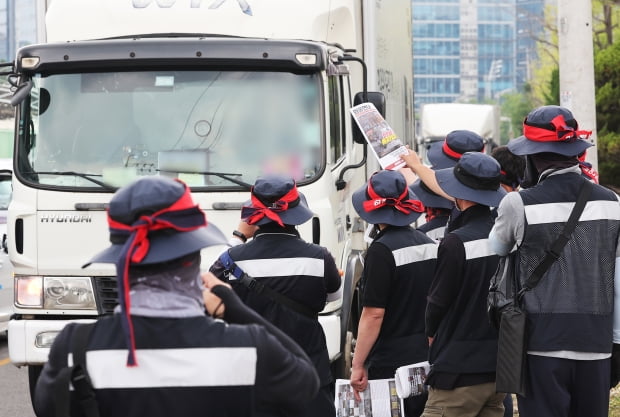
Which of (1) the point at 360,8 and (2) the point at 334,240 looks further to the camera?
(1) the point at 360,8

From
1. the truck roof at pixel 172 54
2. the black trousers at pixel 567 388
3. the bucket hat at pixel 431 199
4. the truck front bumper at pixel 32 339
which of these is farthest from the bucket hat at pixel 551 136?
the truck front bumper at pixel 32 339

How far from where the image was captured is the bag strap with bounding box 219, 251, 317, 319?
5305mm

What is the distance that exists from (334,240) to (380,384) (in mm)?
1744

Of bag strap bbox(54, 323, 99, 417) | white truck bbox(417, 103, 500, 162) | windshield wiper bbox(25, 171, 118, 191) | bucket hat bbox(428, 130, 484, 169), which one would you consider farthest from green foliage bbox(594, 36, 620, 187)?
bag strap bbox(54, 323, 99, 417)

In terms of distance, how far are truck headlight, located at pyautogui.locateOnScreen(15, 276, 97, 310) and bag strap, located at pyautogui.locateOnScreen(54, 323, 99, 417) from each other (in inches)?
168

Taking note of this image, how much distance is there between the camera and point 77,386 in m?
3.13

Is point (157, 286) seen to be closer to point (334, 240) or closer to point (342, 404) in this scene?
point (342, 404)

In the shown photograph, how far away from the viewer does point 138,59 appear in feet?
24.6

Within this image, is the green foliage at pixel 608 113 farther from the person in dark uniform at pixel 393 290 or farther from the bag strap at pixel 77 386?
the bag strap at pixel 77 386

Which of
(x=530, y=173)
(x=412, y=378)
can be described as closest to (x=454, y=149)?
(x=530, y=173)

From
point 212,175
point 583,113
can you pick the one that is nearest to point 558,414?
point 212,175

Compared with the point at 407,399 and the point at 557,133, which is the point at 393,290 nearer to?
the point at 407,399

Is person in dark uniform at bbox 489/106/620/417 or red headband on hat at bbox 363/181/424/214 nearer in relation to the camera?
person in dark uniform at bbox 489/106/620/417

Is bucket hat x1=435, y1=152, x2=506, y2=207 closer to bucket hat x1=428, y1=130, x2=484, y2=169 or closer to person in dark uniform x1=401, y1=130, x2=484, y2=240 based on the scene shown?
person in dark uniform x1=401, y1=130, x2=484, y2=240
